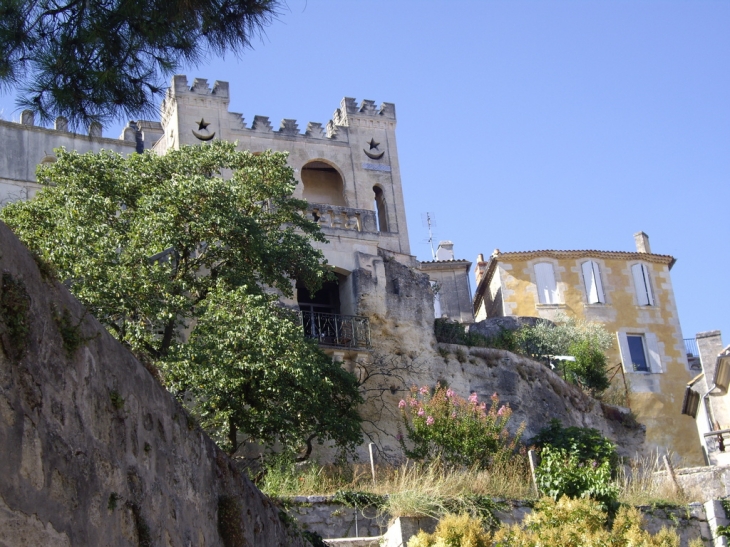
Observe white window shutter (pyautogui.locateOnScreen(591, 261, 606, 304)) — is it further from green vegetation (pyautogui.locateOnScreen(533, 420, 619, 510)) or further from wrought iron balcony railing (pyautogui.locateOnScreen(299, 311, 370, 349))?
green vegetation (pyautogui.locateOnScreen(533, 420, 619, 510))

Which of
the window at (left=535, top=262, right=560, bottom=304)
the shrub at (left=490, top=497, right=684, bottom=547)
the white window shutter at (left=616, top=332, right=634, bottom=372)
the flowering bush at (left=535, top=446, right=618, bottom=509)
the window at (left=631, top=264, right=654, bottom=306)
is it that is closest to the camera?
the shrub at (left=490, top=497, right=684, bottom=547)

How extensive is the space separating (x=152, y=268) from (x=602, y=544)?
324 inches

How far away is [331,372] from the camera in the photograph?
1867 centimetres

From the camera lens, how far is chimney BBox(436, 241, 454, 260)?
37469 millimetres

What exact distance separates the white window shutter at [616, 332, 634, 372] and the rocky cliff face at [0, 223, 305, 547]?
2439 cm

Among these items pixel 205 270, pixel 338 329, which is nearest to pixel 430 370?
pixel 338 329

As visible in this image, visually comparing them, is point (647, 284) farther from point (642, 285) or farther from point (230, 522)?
point (230, 522)

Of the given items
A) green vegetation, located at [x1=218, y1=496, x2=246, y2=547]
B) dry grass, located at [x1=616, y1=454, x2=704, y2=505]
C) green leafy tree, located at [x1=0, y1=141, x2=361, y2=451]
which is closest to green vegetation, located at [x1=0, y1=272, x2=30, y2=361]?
green vegetation, located at [x1=218, y1=496, x2=246, y2=547]

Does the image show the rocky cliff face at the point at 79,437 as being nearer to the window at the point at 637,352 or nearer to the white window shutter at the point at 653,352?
the window at the point at 637,352

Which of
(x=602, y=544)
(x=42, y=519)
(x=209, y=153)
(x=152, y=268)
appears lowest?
(x=602, y=544)

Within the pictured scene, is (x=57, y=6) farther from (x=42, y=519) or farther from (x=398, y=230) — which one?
(x=398, y=230)

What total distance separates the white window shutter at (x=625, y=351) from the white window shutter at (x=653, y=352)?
1.97 feet

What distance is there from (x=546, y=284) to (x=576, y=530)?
64.1 ft

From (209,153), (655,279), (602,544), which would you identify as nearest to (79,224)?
(209,153)
